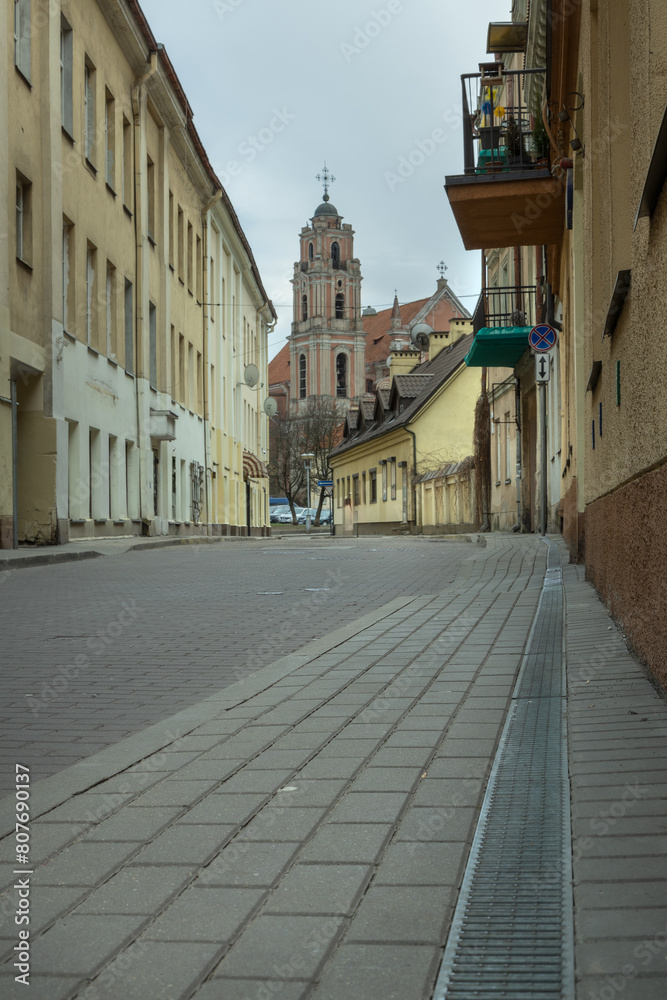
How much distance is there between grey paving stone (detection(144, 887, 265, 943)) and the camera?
2.60 metres

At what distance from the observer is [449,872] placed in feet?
9.62

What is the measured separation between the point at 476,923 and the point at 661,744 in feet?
5.23

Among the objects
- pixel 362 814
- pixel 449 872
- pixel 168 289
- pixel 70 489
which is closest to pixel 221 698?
pixel 362 814

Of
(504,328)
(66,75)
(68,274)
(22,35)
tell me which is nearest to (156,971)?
(22,35)

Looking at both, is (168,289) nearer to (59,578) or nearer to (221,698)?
(59,578)

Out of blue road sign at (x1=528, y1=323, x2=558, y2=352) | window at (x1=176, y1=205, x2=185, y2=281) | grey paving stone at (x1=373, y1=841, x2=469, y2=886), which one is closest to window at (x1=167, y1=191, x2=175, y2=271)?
window at (x1=176, y1=205, x2=185, y2=281)

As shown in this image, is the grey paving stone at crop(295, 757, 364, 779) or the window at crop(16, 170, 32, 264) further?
the window at crop(16, 170, 32, 264)

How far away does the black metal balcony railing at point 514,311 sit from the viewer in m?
23.7

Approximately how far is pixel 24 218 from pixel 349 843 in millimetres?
18081

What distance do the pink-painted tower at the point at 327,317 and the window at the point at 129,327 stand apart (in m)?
88.3

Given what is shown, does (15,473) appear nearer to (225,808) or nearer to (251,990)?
(225,808)

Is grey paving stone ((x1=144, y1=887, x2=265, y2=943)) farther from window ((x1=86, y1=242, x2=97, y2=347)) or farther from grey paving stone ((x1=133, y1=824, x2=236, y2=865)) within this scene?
window ((x1=86, y1=242, x2=97, y2=347))

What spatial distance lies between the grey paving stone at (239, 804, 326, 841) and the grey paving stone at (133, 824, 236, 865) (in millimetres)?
68

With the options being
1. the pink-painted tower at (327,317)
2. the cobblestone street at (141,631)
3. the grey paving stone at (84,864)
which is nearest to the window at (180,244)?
the cobblestone street at (141,631)
